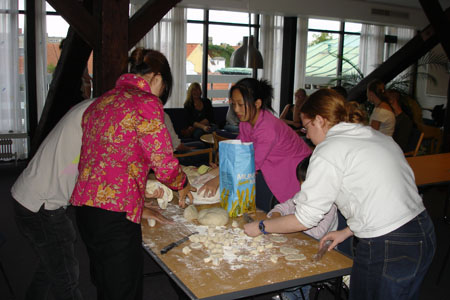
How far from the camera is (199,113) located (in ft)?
23.5

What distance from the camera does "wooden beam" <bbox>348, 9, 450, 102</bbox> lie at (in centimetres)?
687

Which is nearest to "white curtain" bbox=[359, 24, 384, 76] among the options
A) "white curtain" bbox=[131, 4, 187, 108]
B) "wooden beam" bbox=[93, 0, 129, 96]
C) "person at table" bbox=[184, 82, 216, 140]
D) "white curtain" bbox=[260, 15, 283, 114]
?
"white curtain" bbox=[260, 15, 283, 114]

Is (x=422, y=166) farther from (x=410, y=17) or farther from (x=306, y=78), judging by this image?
(x=410, y=17)

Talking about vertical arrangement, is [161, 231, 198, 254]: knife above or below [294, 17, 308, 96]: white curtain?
below

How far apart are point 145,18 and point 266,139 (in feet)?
5.80

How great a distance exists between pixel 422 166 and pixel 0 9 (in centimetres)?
615

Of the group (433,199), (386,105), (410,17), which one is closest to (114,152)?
(386,105)

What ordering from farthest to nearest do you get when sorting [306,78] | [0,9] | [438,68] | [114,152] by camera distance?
[438,68] → [306,78] → [0,9] → [114,152]

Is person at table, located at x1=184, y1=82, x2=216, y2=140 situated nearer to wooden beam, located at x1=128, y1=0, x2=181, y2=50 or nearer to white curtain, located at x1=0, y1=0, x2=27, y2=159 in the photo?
white curtain, located at x1=0, y1=0, x2=27, y2=159

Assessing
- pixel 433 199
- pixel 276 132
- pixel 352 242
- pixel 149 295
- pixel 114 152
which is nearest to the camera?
pixel 114 152

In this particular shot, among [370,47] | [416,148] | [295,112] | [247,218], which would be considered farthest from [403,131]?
[370,47]

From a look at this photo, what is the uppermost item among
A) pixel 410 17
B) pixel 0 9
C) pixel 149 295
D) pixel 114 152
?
pixel 410 17

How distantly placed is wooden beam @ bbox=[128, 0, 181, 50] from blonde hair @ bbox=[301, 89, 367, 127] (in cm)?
219

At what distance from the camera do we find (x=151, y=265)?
11.6 feet
